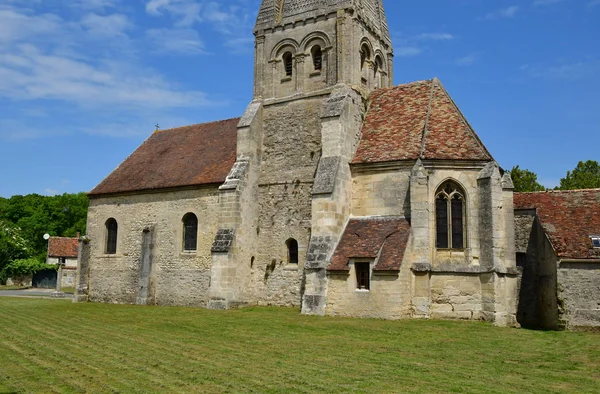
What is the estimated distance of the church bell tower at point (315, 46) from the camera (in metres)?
22.9

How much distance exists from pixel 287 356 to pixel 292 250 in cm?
1156

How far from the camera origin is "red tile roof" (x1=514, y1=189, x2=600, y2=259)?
1827 centimetres

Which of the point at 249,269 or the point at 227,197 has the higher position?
the point at 227,197

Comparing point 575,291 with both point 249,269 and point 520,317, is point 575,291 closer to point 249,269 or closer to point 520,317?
point 520,317

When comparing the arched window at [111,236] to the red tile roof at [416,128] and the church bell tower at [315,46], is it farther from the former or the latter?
the red tile roof at [416,128]

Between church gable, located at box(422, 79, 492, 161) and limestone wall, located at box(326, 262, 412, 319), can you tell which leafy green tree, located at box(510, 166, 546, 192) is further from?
limestone wall, located at box(326, 262, 412, 319)

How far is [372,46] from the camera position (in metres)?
25.0


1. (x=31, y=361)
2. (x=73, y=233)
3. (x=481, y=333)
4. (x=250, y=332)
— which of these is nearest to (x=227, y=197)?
(x=250, y=332)

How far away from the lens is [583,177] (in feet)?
122

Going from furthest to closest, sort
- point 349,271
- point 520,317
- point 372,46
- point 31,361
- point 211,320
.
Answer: point 372,46 → point 520,317 → point 349,271 → point 211,320 → point 31,361

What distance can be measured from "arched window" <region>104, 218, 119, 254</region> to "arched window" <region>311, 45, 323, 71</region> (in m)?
13.0

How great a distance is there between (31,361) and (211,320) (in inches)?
314

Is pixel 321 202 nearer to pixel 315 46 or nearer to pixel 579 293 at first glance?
pixel 315 46

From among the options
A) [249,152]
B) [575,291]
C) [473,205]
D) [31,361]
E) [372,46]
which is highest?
[372,46]
